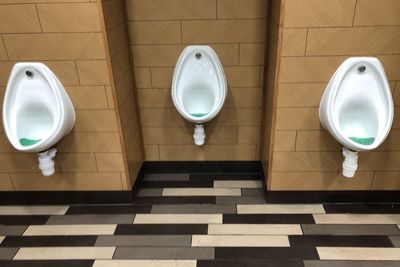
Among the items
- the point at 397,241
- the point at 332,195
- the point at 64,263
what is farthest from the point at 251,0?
the point at 64,263

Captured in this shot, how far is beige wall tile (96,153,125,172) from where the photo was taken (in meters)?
1.93

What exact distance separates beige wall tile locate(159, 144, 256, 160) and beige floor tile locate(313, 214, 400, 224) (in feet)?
2.10

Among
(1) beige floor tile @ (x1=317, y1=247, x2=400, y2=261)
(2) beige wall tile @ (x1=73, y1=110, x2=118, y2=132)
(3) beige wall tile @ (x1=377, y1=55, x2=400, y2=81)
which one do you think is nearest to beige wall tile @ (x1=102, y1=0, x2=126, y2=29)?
(2) beige wall tile @ (x1=73, y1=110, x2=118, y2=132)

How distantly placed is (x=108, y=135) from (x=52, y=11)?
0.70m

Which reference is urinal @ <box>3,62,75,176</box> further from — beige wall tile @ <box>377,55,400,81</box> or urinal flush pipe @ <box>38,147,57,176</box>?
beige wall tile @ <box>377,55,400,81</box>

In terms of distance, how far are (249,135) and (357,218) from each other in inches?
32.9

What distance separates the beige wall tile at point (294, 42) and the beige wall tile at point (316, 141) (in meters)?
0.46

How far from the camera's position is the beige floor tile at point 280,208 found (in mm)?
1966

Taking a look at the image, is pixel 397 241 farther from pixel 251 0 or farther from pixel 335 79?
pixel 251 0

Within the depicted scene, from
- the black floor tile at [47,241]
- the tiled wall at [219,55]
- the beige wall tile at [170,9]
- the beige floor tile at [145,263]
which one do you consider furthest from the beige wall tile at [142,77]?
the beige floor tile at [145,263]

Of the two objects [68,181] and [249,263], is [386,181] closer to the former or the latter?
[249,263]

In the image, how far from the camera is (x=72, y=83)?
174 centimetres

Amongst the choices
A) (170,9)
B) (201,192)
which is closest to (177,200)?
(201,192)

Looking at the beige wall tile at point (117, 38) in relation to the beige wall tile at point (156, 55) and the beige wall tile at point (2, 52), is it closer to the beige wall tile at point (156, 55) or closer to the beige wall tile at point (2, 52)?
the beige wall tile at point (156, 55)
